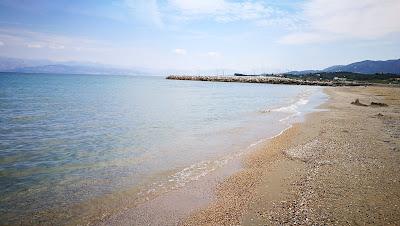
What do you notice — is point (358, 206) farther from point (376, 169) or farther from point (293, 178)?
point (376, 169)

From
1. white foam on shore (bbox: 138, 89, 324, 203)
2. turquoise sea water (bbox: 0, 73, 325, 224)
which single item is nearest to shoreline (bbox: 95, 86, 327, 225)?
white foam on shore (bbox: 138, 89, 324, 203)

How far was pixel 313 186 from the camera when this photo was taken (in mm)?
10578

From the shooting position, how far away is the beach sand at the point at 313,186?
328 inches

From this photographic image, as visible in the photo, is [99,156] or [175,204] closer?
[175,204]

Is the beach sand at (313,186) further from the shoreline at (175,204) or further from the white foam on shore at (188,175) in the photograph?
the white foam on shore at (188,175)

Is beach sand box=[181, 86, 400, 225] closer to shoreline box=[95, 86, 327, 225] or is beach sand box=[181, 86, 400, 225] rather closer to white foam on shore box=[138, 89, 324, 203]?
shoreline box=[95, 86, 327, 225]

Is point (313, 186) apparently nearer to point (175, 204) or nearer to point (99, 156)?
point (175, 204)

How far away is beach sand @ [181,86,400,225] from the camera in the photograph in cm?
833

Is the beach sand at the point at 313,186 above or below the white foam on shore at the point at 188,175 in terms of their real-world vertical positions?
above

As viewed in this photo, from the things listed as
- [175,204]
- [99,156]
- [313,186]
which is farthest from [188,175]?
[99,156]

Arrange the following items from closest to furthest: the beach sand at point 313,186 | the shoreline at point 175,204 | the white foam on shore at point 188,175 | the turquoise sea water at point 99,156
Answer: the beach sand at point 313,186 < the shoreline at point 175,204 < the turquoise sea water at point 99,156 < the white foam on shore at point 188,175

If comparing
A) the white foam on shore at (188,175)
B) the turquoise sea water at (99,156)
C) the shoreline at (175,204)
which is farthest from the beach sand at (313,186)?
the turquoise sea water at (99,156)

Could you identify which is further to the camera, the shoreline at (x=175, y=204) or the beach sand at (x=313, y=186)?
the shoreline at (x=175, y=204)

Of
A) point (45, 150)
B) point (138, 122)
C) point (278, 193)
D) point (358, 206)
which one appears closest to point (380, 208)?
point (358, 206)
